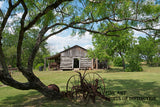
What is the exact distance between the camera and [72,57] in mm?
26016

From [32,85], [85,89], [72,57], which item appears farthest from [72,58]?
[85,89]

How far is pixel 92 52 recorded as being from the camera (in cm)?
2209

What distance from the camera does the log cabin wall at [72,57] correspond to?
1014 inches

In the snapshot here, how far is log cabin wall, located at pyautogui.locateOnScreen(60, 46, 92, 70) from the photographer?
25.8 meters

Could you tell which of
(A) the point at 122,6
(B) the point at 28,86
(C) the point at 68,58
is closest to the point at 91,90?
(B) the point at 28,86

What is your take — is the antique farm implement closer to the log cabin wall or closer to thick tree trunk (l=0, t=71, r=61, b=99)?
thick tree trunk (l=0, t=71, r=61, b=99)

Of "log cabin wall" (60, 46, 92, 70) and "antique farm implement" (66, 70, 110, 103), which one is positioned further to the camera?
"log cabin wall" (60, 46, 92, 70)

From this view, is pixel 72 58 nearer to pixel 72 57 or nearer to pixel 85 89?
pixel 72 57

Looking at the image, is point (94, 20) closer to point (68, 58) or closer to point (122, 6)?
point (122, 6)

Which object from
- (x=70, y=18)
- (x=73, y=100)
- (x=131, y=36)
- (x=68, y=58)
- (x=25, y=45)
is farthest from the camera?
(x=25, y=45)

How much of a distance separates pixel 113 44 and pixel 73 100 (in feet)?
58.9

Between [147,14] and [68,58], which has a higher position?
[147,14]

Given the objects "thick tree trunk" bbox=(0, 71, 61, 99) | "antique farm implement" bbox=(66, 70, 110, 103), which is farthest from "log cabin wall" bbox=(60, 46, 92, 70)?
"antique farm implement" bbox=(66, 70, 110, 103)

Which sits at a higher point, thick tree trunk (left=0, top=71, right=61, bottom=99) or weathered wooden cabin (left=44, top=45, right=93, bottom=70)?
weathered wooden cabin (left=44, top=45, right=93, bottom=70)
